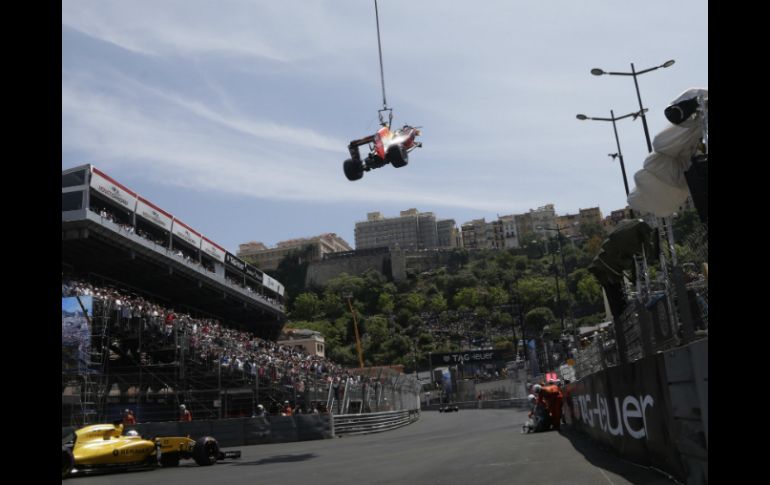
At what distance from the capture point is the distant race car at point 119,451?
11.5 meters

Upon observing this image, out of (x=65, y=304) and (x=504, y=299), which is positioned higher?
(x=504, y=299)

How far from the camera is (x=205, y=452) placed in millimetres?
12812

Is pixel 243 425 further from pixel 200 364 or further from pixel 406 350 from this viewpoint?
pixel 406 350

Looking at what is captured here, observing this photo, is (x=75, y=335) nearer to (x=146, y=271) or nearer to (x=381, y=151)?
(x=146, y=271)

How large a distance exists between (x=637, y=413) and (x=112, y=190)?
32153 millimetres

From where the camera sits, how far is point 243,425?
72.4 ft

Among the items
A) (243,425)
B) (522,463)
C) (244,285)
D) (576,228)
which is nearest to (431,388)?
(244,285)

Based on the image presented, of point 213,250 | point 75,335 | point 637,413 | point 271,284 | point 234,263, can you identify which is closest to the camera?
point 637,413

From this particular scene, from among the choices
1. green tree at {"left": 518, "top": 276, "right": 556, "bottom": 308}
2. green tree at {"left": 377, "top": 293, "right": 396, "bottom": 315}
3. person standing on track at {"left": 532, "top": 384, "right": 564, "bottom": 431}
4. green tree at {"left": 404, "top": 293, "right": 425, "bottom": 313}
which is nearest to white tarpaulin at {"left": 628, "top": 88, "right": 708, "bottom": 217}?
person standing on track at {"left": 532, "top": 384, "right": 564, "bottom": 431}

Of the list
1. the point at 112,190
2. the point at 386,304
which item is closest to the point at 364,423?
the point at 112,190

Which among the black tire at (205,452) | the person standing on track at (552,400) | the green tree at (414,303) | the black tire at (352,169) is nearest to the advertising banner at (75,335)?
the black tire at (205,452)

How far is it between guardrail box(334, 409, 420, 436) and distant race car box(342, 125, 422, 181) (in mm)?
13031

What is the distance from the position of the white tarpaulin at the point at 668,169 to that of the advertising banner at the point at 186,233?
3624cm
